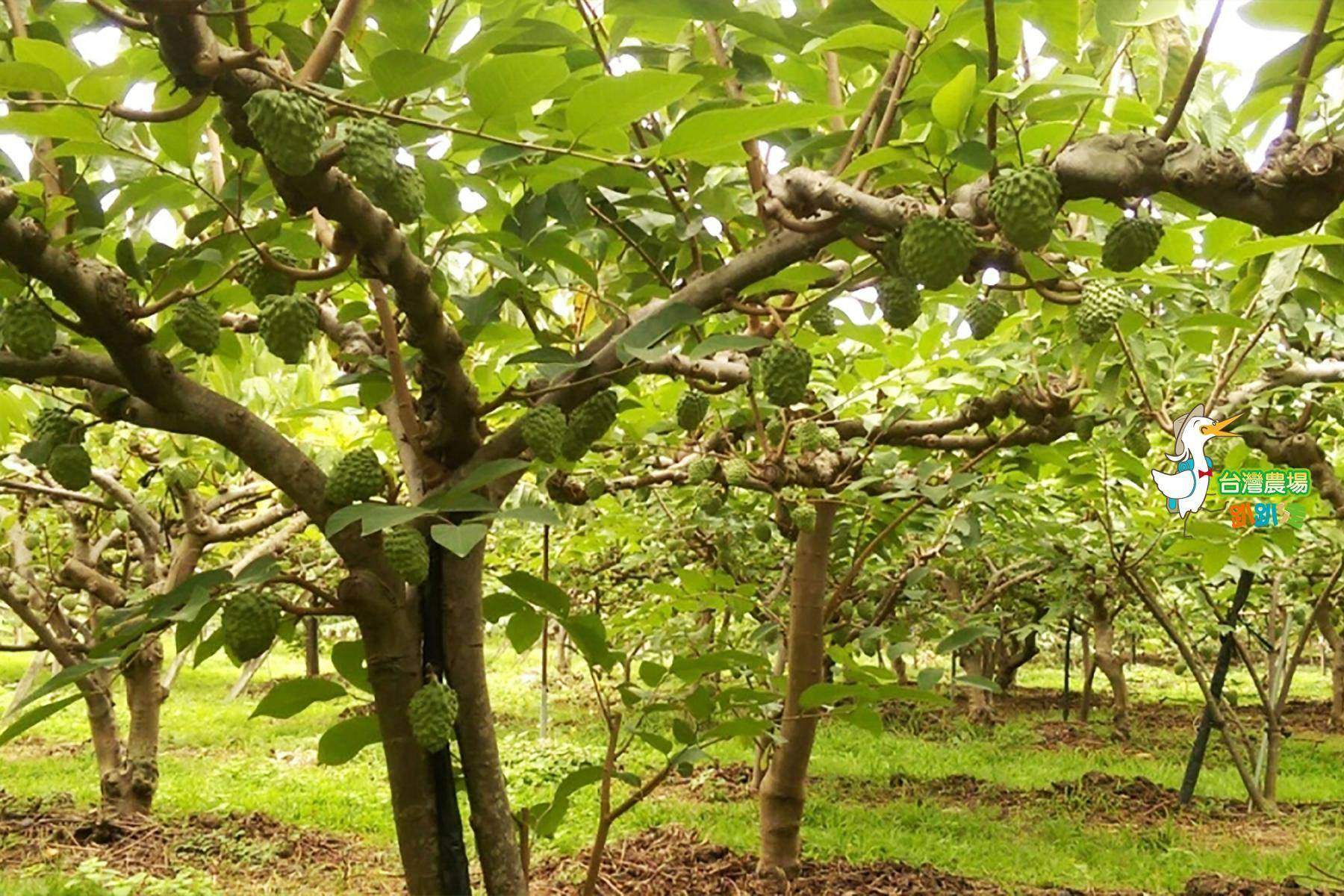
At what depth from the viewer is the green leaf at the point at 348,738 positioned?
1808 mm

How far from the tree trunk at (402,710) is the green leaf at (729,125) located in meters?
0.83

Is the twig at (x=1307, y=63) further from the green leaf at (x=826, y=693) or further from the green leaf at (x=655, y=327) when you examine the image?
the green leaf at (x=826, y=693)

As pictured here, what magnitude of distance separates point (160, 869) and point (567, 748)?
3513mm

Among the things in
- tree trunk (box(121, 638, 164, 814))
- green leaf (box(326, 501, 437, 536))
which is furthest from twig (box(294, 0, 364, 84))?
tree trunk (box(121, 638, 164, 814))

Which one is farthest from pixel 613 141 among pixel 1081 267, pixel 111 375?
pixel 1081 267

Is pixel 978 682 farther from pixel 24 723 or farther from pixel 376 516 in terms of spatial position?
pixel 24 723

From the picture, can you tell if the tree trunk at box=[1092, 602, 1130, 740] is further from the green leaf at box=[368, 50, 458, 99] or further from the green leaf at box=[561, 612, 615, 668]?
the green leaf at box=[368, 50, 458, 99]

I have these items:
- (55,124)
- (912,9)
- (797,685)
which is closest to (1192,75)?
(912,9)

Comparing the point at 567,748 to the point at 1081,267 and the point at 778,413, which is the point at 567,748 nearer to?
the point at 778,413

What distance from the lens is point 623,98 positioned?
111 centimetres

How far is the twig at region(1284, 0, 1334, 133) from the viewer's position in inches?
42.1

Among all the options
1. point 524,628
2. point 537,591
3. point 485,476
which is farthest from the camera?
point 524,628

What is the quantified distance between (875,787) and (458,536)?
6.77 m

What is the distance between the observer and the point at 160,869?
4434 mm
